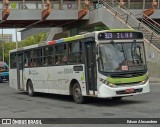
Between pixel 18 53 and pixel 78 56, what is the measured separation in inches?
311

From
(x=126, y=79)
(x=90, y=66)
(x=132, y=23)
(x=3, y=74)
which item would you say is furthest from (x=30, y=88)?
(x=3, y=74)

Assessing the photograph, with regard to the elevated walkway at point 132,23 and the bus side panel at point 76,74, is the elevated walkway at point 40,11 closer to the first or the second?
the elevated walkway at point 132,23

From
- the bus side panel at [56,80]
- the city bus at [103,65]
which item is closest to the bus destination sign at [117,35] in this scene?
the city bus at [103,65]

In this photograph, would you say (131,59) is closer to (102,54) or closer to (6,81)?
(102,54)

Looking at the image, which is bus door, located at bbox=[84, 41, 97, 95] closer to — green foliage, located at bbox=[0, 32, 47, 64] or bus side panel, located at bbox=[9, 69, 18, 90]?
bus side panel, located at bbox=[9, 69, 18, 90]

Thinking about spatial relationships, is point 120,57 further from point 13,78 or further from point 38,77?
point 13,78

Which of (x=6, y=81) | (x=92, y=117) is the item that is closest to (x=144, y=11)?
(x=6, y=81)

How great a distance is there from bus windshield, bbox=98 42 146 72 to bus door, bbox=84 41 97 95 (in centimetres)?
43

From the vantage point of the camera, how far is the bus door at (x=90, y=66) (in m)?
15.4

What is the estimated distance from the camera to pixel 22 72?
2280cm

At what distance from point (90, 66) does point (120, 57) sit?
3.86 feet

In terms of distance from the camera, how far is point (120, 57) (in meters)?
15.1

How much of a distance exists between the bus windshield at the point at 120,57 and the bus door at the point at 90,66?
1.41ft

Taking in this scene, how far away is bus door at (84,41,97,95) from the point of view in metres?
15.4
